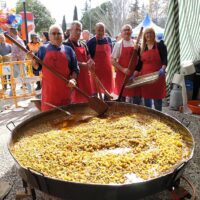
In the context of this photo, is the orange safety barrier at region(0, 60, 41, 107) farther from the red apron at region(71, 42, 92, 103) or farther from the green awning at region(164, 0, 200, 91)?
the green awning at region(164, 0, 200, 91)

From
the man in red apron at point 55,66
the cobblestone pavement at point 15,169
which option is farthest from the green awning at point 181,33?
the man in red apron at point 55,66

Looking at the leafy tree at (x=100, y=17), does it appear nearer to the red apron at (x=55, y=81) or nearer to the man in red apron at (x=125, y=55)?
the man in red apron at (x=125, y=55)

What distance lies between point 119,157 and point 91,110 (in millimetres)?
1264

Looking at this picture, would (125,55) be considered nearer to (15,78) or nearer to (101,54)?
(101,54)

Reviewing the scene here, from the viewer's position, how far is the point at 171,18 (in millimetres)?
6223

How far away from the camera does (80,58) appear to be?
432cm

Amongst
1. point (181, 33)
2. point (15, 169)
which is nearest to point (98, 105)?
point (15, 169)

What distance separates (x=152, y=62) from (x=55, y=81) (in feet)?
5.40

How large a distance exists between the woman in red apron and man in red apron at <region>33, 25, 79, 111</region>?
4.31ft

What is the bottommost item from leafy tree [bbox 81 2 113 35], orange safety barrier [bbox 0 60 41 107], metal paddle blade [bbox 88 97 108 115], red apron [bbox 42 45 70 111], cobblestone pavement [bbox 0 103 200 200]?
cobblestone pavement [bbox 0 103 200 200]

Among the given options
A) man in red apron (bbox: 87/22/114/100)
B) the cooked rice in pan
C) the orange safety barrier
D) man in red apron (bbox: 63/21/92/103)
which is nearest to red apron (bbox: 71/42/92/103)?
man in red apron (bbox: 63/21/92/103)

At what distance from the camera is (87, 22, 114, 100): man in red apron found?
481 cm

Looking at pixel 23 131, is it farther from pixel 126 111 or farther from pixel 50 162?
pixel 126 111

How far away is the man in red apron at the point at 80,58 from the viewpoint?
4.18m
